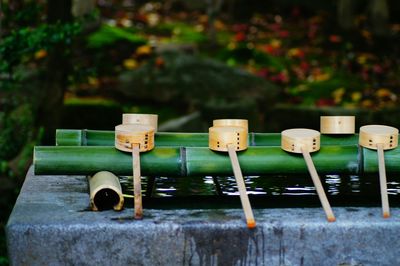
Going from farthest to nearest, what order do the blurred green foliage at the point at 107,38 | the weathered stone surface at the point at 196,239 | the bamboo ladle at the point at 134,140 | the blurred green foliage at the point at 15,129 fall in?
the blurred green foliage at the point at 107,38, the blurred green foliage at the point at 15,129, the bamboo ladle at the point at 134,140, the weathered stone surface at the point at 196,239

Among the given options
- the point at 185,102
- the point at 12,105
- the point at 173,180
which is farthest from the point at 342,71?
the point at 173,180

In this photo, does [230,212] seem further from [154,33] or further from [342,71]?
[154,33]

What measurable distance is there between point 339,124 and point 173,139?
29.5 inches

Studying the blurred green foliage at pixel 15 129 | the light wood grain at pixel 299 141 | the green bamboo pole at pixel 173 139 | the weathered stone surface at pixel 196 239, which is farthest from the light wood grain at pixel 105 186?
the blurred green foliage at pixel 15 129

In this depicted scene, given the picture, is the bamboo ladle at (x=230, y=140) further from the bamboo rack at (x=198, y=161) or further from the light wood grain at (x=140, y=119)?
the light wood grain at (x=140, y=119)

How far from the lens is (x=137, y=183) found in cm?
255

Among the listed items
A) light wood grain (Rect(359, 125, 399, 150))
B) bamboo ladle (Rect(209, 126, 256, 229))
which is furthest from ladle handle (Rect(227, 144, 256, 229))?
light wood grain (Rect(359, 125, 399, 150))

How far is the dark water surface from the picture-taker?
283 centimetres

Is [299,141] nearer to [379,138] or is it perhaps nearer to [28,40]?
[379,138]

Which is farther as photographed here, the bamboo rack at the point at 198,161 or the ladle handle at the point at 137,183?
the bamboo rack at the point at 198,161

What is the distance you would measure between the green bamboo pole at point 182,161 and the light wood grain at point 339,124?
32cm

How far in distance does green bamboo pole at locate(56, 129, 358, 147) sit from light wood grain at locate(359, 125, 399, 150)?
1.11ft

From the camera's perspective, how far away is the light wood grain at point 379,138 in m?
2.81

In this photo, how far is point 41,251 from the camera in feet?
7.97
